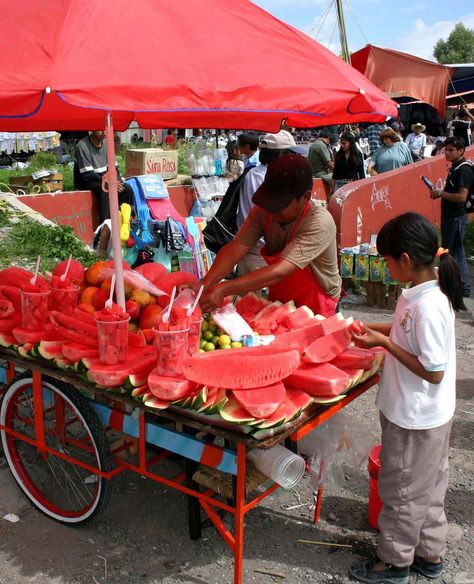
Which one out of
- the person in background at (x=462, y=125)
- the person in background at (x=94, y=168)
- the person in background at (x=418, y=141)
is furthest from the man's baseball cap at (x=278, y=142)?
the person in background at (x=418, y=141)

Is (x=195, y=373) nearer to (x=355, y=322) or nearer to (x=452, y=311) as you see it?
(x=355, y=322)

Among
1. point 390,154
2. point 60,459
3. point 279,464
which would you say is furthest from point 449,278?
point 390,154

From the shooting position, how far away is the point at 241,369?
2.42m

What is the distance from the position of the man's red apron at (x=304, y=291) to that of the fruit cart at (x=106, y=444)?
569 millimetres

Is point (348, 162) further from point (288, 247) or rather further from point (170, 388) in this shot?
point (170, 388)

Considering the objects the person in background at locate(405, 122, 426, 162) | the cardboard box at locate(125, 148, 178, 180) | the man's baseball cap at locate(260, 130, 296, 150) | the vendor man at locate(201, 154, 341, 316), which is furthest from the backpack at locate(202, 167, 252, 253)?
the person in background at locate(405, 122, 426, 162)

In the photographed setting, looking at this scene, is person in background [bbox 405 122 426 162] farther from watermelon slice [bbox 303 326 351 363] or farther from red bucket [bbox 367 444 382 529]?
watermelon slice [bbox 303 326 351 363]

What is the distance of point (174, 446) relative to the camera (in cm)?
265

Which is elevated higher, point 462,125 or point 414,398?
point 462,125

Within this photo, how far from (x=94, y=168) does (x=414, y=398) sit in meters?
7.12

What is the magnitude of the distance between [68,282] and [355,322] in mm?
1508

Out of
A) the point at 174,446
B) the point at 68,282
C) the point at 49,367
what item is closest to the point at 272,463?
the point at 174,446

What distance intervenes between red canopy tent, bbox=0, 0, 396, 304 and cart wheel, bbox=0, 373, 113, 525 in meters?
0.68

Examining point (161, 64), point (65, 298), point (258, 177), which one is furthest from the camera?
point (258, 177)
